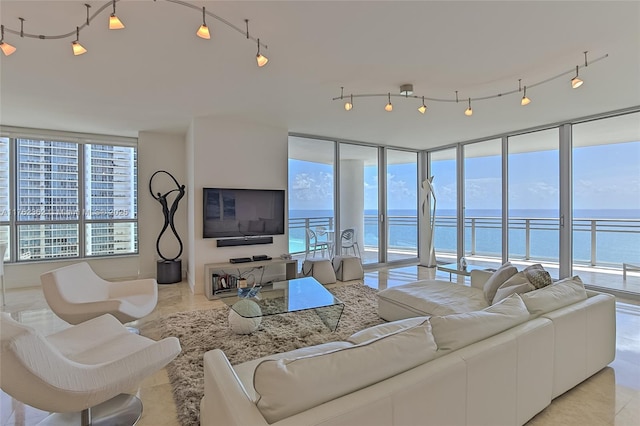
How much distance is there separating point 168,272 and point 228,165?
81.5 inches

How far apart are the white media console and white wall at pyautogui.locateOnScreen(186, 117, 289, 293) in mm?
194

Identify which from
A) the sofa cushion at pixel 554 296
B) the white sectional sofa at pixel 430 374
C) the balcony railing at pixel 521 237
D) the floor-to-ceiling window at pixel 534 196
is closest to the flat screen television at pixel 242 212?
the balcony railing at pixel 521 237

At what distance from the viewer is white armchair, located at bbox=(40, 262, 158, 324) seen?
245 cm

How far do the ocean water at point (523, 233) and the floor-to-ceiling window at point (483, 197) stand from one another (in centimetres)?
2

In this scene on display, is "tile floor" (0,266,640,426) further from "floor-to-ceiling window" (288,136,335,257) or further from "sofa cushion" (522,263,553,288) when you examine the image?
"floor-to-ceiling window" (288,136,335,257)

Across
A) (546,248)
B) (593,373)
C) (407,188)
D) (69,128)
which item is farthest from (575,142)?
(69,128)

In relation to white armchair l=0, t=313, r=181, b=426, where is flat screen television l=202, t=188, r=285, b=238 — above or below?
above

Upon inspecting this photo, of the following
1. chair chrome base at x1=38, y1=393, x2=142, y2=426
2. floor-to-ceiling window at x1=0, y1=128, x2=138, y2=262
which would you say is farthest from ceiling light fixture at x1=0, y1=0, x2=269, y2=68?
floor-to-ceiling window at x1=0, y1=128, x2=138, y2=262

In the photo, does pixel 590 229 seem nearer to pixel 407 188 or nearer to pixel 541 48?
pixel 407 188

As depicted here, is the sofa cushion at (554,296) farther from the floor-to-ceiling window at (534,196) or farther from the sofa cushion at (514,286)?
the floor-to-ceiling window at (534,196)

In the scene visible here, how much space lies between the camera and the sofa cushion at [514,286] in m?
2.25

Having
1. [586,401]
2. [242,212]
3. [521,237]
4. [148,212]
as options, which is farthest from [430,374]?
[521,237]

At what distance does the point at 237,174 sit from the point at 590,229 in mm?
6033

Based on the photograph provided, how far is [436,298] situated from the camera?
2.88 meters
